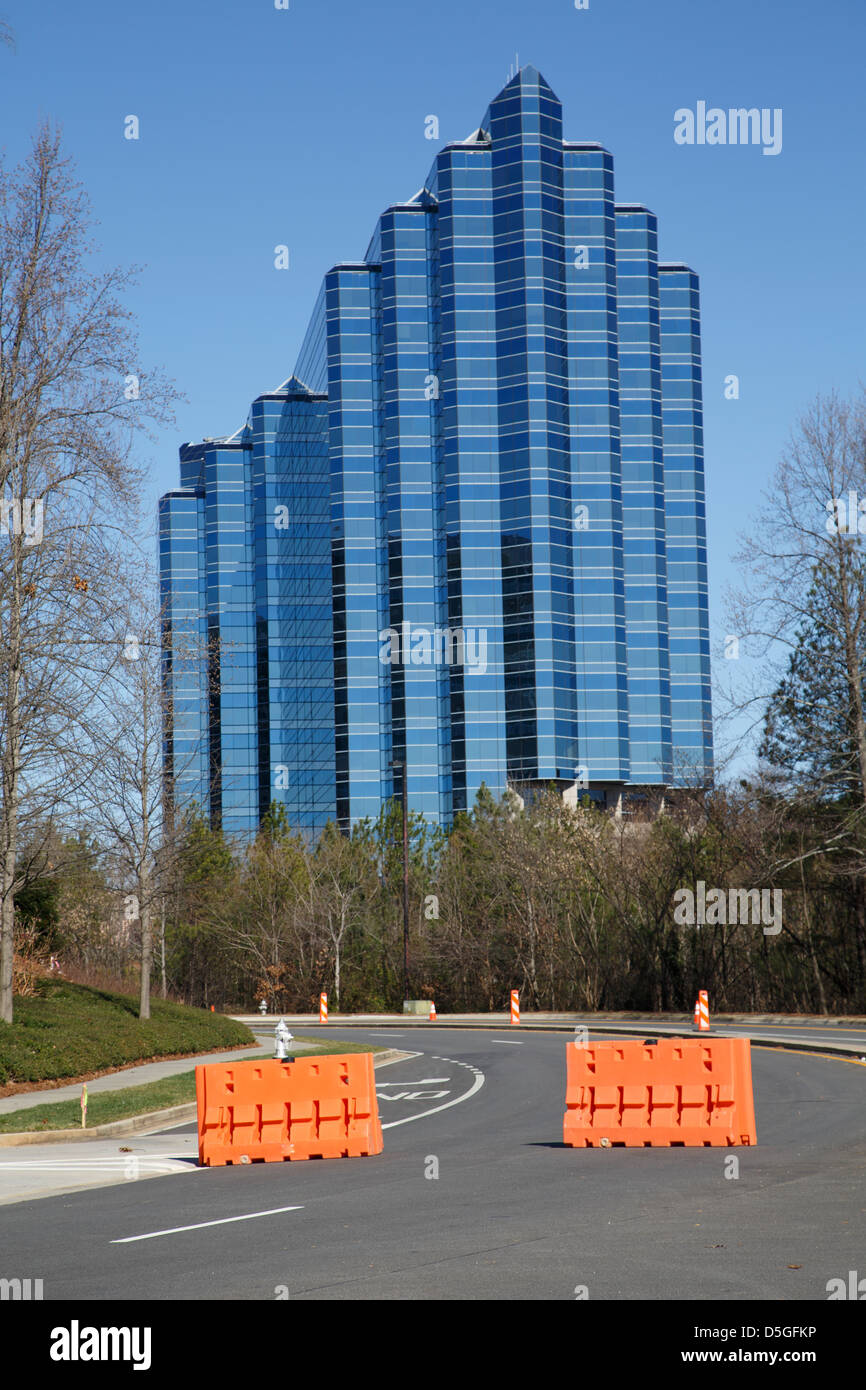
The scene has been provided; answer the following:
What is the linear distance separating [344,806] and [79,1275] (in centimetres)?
9206

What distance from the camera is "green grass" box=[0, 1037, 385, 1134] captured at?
703 inches

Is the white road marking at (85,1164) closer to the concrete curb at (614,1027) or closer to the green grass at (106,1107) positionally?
the green grass at (106,1107)

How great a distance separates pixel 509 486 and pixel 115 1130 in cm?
8055

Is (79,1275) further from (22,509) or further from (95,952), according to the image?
(95,952)

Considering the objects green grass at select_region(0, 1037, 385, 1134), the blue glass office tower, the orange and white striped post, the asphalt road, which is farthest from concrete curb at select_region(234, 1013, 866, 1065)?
the blue glass office tower

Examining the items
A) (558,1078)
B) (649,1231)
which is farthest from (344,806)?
(649,1231)

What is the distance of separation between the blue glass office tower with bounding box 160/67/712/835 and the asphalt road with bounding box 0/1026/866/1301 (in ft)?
255

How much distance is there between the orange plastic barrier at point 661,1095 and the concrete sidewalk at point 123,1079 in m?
7.94

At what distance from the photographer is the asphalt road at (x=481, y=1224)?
8078 mm

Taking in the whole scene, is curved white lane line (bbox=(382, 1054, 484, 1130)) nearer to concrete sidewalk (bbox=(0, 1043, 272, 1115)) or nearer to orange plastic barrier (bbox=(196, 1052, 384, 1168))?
orange plastic barrier (bbox=(196, 1052, 384, 1168))

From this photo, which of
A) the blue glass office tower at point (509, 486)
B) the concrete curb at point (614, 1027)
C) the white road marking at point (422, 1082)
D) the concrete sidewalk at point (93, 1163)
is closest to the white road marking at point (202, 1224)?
the concrete sidewalk at point (93, 1163)

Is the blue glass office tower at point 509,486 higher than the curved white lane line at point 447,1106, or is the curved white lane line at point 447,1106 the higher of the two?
the blue glass office tower at point 509,486
